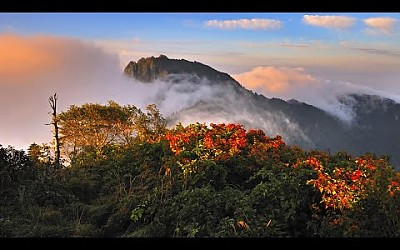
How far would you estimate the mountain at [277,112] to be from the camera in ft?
33.9

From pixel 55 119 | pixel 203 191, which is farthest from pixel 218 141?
pixel 55 119

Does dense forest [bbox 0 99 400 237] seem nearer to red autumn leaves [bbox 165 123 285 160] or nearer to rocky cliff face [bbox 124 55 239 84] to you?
red autumn leaves [bbox 165 123 285 160]

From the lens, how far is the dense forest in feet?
13.9

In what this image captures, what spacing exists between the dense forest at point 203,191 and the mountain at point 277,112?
315 cm

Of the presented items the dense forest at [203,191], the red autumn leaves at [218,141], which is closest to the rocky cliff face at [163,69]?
the dense forest at [203,191]

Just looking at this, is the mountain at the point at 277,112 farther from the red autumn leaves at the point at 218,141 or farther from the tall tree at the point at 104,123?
the red autumn leaves at the point at 218,141

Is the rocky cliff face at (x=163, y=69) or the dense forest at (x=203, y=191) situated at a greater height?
the rocky cliff face at (x=163, y=69)

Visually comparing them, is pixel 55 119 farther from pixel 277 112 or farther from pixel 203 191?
pixel 203 191

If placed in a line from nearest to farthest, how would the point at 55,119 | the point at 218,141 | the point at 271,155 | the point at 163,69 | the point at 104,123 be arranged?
the point at 271,155, the point at 218,141, the point at 55,119, the point at 104,123, the point at 163,69

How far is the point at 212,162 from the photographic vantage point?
5.54 metres

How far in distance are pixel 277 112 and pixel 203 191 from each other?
23.8 ft

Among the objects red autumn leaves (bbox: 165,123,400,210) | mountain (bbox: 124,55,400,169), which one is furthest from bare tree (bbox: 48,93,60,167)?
red autumn leaves (bbox: 165,123,400,210)

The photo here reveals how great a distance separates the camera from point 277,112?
11.7m

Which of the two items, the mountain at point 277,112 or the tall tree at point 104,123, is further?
the tall tree at point 104,123
